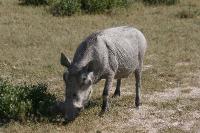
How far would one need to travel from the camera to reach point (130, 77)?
12055 mm

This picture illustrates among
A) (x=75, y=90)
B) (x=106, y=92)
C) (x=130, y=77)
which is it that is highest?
(x=75, y=90)

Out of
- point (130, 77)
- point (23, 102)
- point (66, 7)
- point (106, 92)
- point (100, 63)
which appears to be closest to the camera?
point (100, 63)

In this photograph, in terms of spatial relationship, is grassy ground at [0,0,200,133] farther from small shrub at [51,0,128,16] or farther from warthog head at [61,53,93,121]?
warthog head at [61,53,93,121]

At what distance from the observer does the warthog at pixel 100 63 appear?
808 centimetres

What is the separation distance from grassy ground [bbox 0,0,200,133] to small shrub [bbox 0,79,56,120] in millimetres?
217

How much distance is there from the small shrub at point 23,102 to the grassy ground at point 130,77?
22 cm

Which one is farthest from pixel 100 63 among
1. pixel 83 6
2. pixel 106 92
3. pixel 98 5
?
pixel 83 6

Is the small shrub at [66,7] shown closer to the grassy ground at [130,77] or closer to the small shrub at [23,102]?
the grassy ground at [130,77]

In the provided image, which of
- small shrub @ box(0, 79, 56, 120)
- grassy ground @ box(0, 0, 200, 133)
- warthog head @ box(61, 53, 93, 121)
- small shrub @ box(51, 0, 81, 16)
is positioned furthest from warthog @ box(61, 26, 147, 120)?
small shrub @ box(51, 0, 81, 16)

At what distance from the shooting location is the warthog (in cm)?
808

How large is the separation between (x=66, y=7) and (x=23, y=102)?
30.7 ft

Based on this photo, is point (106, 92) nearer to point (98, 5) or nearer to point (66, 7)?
point (66, 7)

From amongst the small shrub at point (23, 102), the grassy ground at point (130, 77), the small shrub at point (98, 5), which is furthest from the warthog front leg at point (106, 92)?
the small shrub at point (98, 5)

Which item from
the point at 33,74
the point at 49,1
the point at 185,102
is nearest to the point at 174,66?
the point at 185,102
